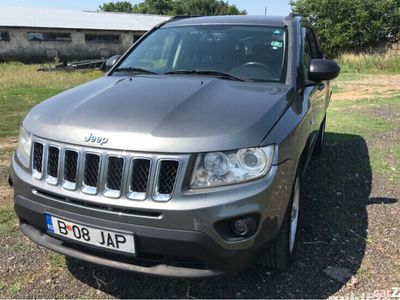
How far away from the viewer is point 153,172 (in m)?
2.21

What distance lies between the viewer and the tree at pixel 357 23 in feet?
87.5

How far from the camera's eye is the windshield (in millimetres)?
3432

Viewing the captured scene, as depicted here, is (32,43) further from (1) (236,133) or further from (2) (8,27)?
(1) (236,133)

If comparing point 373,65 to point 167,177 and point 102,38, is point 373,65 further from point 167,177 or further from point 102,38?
point 102,38

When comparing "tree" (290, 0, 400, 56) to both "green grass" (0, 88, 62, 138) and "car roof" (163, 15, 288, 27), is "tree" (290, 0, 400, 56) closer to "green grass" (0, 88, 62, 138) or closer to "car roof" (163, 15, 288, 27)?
"green grass" (0, 88, 62, 138)

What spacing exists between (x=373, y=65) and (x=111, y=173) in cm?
2214

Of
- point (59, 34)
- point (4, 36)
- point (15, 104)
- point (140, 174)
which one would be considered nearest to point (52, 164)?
point (140, 174)

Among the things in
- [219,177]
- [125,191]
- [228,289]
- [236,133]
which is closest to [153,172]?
[125,191]

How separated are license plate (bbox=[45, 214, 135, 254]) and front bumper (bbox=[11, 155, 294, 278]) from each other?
37 millimetres

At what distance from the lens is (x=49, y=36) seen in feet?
108

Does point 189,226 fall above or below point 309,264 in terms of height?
above

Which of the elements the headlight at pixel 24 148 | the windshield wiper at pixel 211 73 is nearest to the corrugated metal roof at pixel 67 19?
the windshield wiper at pixel 211 73

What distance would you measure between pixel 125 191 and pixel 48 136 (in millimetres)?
625

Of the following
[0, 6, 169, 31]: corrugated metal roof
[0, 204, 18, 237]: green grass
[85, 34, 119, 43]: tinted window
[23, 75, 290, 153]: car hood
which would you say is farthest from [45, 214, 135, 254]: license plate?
[85, 34, 119, 43]: tinted window
